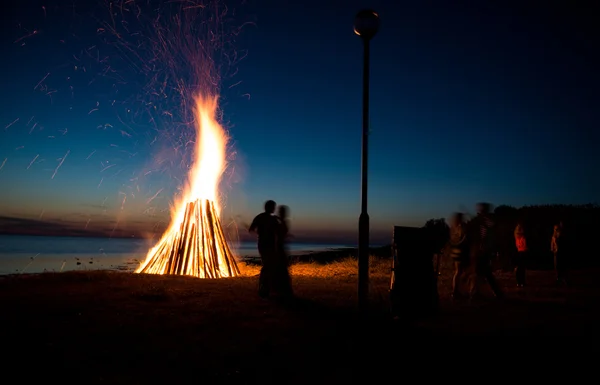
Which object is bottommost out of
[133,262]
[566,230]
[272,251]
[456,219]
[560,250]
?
[133,262]

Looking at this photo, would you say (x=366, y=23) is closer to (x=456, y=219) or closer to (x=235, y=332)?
(x=456, y=219)

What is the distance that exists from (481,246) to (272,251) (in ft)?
13.7

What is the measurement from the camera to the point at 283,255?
8188 mm

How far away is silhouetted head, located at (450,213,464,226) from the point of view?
8602mm

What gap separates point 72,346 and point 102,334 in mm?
547

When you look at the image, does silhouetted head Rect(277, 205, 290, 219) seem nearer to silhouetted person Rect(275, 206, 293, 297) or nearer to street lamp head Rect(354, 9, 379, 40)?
silhouetted person Rect(275, 206, 293, 297)

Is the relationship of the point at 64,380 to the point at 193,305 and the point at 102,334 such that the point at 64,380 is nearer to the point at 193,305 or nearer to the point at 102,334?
the point at 102,334

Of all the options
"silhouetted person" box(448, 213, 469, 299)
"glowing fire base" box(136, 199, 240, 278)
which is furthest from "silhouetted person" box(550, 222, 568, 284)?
"glowing fire base" box(136, 199, 240, 278)

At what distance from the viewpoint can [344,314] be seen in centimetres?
674

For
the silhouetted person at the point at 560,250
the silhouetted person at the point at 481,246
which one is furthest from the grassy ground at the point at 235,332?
the silhouetted person at the point at 560,250

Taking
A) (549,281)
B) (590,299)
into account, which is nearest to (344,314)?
(590,299)

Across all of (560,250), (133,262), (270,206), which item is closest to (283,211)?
(270,206)

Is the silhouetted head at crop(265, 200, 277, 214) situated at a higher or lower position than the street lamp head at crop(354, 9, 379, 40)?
lower

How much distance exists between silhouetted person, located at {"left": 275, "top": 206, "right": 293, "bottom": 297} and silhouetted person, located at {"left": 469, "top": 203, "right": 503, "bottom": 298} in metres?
3.68
